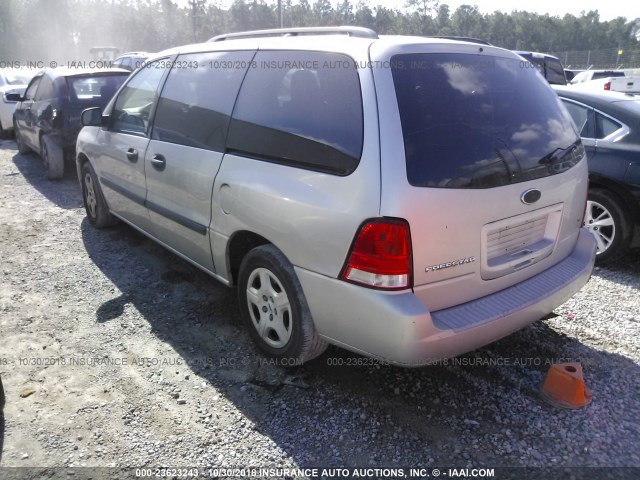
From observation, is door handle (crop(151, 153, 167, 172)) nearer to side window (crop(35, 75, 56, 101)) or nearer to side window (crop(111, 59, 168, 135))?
side window (crop(111, 59, 168, 135))

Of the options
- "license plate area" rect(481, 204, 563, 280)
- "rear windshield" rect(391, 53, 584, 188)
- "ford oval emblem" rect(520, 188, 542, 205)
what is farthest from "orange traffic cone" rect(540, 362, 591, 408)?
"rear windshield" rect(391, 53, 584, 188)

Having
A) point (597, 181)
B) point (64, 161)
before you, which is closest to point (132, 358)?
point (597, 181)

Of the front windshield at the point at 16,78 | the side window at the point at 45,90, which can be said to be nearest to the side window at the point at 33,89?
the side window at the point at 45,90

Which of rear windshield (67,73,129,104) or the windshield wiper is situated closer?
the windshield wiper

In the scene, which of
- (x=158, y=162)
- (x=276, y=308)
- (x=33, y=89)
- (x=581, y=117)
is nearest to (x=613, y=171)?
(x=581, y=117)

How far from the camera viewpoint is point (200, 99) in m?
3.54

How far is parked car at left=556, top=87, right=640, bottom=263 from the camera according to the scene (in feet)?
14.6

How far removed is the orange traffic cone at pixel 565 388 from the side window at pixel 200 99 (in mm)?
2374

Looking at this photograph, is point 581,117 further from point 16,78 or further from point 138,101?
point 16,78

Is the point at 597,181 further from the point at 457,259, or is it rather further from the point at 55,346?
the point at 55,346

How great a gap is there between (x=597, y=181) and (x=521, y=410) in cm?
279

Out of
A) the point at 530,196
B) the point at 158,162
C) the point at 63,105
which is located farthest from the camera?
the point at 63,105

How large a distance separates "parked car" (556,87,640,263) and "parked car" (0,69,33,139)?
11.3 m

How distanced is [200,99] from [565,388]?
2899 millimetres
